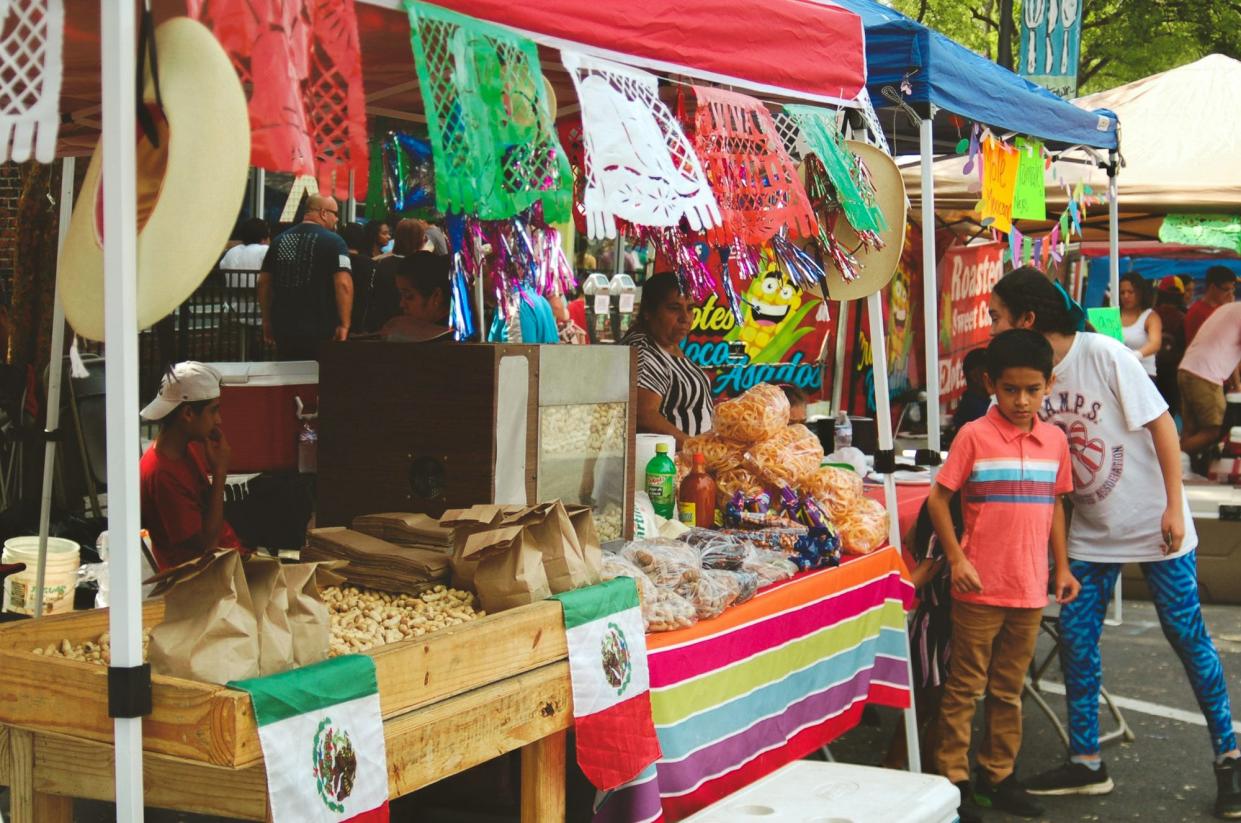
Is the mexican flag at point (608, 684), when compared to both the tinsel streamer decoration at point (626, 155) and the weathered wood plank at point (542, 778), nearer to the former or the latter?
the weathered wood plank at point (542, 778)

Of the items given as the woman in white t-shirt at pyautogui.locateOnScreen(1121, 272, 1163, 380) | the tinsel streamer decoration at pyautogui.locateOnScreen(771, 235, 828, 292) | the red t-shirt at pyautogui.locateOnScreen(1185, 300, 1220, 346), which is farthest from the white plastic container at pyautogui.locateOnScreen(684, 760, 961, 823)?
the red t-shirt at pyautogui.locateOnScreen(1185, 300, 1220, 346)

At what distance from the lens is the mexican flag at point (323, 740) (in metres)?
2.43

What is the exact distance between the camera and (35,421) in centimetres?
630

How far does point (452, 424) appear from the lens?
11.9 ft

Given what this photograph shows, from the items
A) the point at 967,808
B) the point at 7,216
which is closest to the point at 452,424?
the point at 967,808

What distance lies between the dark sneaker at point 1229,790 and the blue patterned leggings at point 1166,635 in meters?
0.06

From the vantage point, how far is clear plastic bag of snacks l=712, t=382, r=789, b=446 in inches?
185

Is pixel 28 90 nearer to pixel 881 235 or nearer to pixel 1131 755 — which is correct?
pixel 881 235

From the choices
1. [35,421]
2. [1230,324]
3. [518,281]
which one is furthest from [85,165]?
[1230,324]

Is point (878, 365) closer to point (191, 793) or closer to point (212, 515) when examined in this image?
point (212, 515)

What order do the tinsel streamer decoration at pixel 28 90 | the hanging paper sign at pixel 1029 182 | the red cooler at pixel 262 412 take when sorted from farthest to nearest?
the hanging paper sign at pixel 1029 182 < the red cooler at pixel 262 412 < the tinsel streamer decoration at pixel 28 90

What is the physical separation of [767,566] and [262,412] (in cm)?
270

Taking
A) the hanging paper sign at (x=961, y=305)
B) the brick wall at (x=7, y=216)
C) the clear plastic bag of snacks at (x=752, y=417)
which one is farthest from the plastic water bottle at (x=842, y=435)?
the brick wall at (x=7, y=216)

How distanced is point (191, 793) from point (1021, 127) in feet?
16.0
